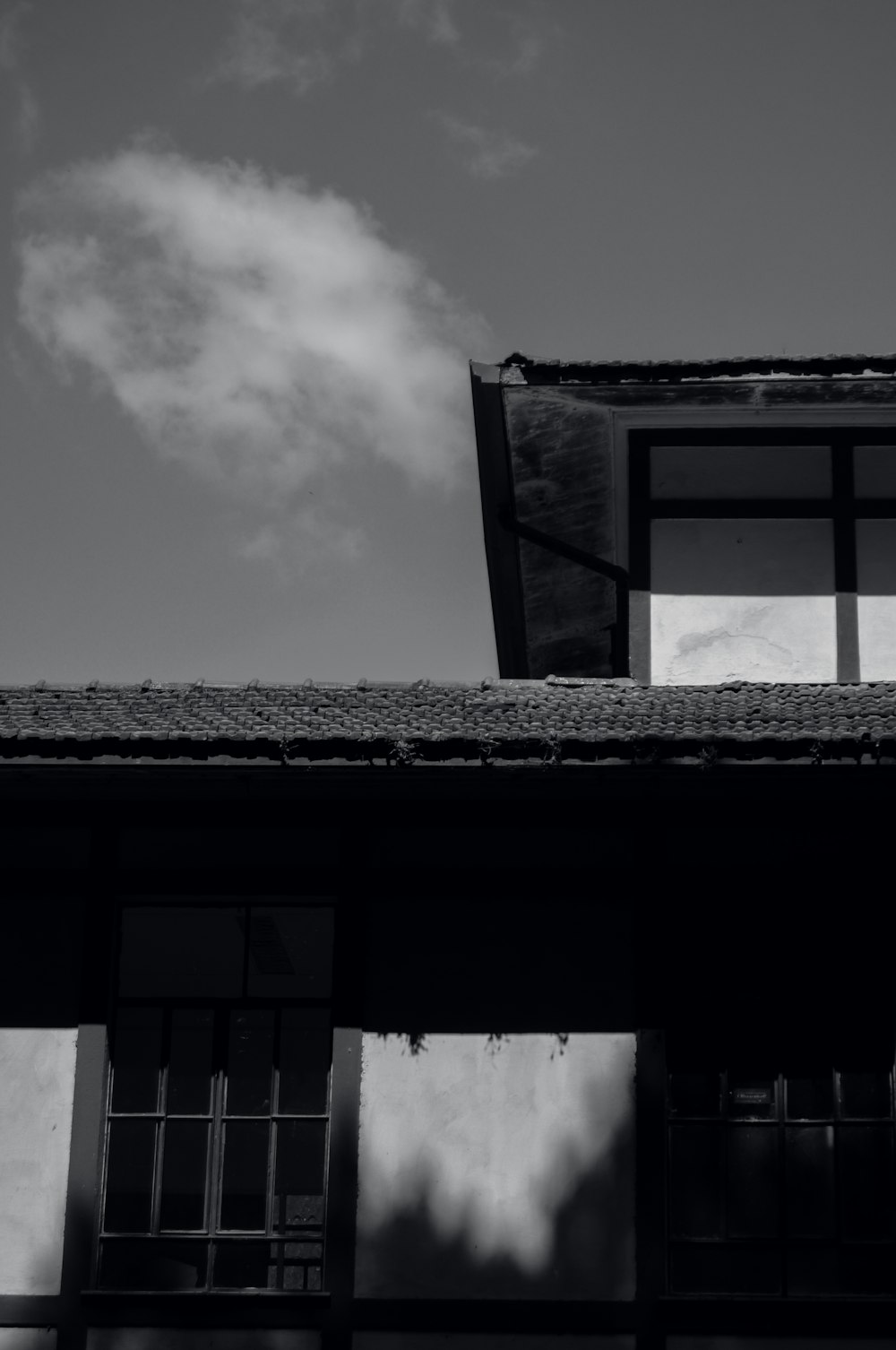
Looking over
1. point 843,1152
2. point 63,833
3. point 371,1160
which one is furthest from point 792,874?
point 63,833

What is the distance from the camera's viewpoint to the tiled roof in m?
7.96

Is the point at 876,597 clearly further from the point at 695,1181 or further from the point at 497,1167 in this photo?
the point at 497,1167

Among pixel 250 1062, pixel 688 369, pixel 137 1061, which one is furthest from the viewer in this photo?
pixel 137 1061

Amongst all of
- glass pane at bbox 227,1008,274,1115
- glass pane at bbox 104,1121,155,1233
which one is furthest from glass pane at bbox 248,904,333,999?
glass pane at bbox 104,1121,155,1233

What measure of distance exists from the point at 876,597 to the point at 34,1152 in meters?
6.11

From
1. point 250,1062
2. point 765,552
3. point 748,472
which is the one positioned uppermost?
point 748,472

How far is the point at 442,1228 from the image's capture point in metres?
8.02

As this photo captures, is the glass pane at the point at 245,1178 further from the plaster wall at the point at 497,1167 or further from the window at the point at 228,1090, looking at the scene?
the plaster wall at the point at 497,1167

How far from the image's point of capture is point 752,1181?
8.12 m

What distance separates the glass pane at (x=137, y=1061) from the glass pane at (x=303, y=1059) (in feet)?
4.96

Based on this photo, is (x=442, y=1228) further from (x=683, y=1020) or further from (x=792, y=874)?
(x=792, y=874)

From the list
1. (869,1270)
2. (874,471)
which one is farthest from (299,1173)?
(869,1270)

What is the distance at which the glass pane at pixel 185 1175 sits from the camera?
765 inches

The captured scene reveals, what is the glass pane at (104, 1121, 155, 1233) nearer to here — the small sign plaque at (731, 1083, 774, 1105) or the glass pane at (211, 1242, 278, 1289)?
the glass pane at (211, 1242, 278, 1289)
